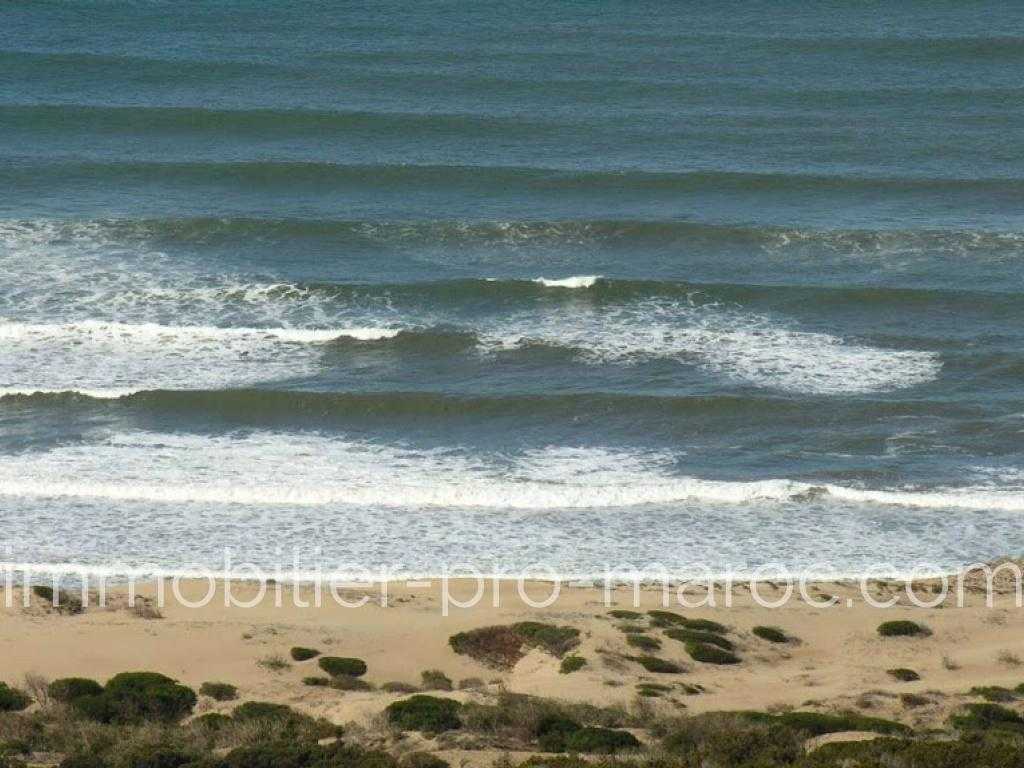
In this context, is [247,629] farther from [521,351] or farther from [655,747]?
[521,351]

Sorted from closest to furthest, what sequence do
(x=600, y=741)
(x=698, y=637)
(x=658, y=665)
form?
Answer: (x=600, y=741), (x=658, y=665), (x=698, y=637)

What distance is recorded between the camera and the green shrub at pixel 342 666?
87.2 ft

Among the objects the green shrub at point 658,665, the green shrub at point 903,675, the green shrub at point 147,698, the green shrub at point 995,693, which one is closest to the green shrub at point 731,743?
the green shrub at point 658,665

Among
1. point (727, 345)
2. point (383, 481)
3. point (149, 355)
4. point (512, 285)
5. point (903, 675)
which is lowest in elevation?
point (903, 675)

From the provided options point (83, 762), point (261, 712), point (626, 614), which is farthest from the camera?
point (626, 614)

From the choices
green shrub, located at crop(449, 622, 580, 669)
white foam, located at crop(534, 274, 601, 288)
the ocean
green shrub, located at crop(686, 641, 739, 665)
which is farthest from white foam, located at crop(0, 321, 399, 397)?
green shrub, located at crop(686, 641, 739, 665)

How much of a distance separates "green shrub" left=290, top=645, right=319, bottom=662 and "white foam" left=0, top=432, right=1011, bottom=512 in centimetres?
820

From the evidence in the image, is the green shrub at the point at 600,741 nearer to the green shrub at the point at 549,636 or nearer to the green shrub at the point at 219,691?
the green shrub at the point at 549,636

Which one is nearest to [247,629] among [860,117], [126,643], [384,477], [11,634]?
[126,643]

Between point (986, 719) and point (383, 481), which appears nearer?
point (986, 719)

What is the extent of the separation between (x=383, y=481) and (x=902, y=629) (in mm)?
12388

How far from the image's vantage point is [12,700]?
2450 cm

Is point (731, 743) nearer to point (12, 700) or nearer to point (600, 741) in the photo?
point (600, 741)

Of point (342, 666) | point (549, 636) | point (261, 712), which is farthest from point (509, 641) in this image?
point (261, 712)
